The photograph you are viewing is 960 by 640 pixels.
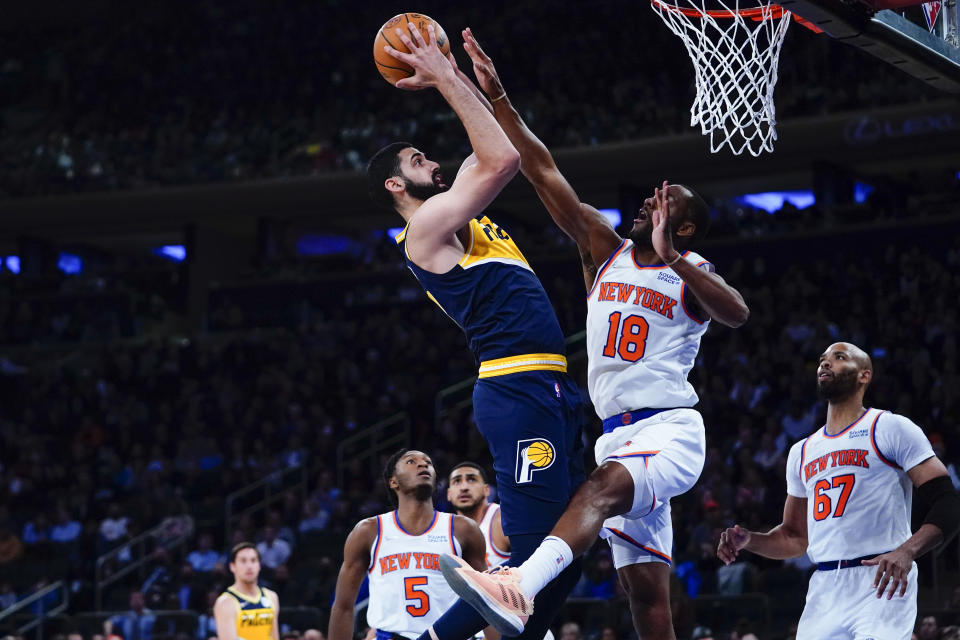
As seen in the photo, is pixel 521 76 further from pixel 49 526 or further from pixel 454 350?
pixel 49 526

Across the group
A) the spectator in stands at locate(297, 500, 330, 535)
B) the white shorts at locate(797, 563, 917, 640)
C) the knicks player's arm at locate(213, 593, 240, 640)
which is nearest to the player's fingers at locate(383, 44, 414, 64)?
the white shorts at locate(797, 563, 917, 640)

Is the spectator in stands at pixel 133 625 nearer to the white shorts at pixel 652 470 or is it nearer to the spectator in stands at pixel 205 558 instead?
the spectator in stands at pixel 205 558

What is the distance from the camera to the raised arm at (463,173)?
4.96 meters

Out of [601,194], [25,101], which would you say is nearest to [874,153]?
A: [601,194]

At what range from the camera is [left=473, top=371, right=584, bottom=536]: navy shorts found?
4957 millimetres

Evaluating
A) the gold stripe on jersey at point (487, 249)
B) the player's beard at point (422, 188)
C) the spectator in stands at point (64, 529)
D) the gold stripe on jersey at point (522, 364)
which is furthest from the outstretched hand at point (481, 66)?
the spectator in stands at point (64, 529)

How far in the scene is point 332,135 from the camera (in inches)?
986

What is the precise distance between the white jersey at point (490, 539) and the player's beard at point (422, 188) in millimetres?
3414

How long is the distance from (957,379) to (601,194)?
10.7m

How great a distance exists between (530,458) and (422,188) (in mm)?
1263

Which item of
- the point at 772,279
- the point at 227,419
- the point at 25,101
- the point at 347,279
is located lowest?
the point at 227,419

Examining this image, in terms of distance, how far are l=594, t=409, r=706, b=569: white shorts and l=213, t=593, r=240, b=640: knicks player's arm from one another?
4.81m

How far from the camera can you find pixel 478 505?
8.30 m

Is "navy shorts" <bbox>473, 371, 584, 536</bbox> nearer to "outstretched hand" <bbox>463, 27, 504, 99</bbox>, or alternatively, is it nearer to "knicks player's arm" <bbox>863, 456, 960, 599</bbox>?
"outstretched hand" <bbox>463, 27, 504, 99</bbox>
